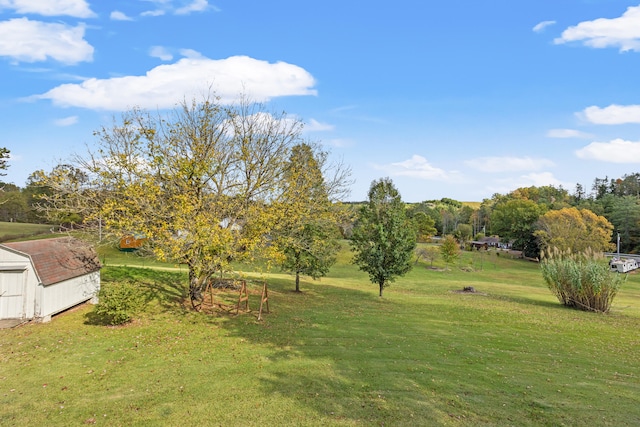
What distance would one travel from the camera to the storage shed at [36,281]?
41.5 ft

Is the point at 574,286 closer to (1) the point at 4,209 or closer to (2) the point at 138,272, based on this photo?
(2) the point at 138,272

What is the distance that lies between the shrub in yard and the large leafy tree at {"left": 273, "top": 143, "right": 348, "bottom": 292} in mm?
6016

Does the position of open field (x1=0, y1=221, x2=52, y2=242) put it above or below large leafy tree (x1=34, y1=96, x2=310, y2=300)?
below

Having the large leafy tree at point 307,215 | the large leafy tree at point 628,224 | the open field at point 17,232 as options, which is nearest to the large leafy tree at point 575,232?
the large leafy tree at point 628,224

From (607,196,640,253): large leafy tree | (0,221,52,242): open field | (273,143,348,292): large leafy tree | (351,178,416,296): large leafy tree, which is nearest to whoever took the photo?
(273,143,348,292): large leafy tree

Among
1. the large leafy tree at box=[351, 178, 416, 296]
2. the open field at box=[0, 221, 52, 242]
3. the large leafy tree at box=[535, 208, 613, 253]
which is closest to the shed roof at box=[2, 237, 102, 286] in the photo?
the large leafy tree at box=[351, 178, 416, 296]

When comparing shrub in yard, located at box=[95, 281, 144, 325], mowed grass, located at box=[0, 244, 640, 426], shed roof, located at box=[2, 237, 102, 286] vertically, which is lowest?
mowed grass, located at box=[0, 244, 640, 426]

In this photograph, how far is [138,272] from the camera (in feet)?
69.0

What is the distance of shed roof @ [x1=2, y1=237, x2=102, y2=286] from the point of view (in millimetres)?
13000

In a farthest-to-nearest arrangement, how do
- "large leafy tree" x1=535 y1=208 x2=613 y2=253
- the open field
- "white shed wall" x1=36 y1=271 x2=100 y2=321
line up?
"large leafy tree" x1=535 y1=208 x2=613 y2=253 → the open field → "white shed wall" x1=36 y1=271 x2=100 y2=321

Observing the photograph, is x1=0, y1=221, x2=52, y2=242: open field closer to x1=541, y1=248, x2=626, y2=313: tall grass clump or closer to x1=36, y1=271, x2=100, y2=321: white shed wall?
x1=36, y1=271, x2=100, y2=321: white shed wall

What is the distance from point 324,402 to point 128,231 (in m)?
10.8

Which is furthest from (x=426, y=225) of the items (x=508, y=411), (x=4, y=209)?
(x=4, y=209)

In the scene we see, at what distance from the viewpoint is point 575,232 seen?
192ft
